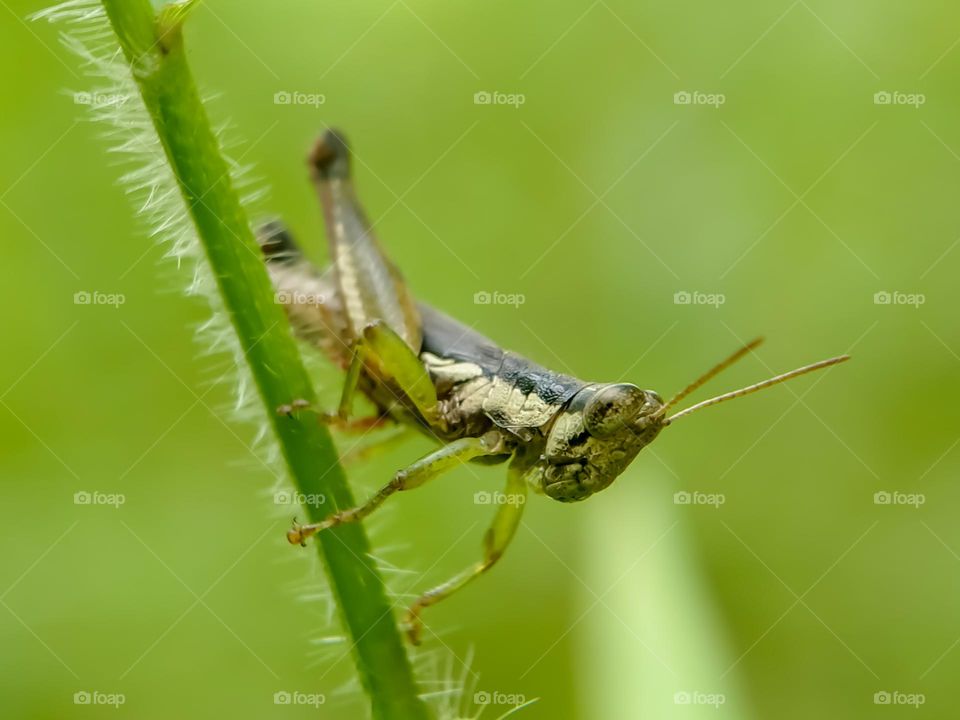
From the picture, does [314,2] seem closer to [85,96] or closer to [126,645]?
[85,96]

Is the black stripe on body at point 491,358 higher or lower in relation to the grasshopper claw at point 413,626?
higher

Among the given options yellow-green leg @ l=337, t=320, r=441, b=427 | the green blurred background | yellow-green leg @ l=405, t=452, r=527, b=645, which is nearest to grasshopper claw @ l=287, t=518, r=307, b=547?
yellow-green leg @ l=405, t=452, r=527, b=645

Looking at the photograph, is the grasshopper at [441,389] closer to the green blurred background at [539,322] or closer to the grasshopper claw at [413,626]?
the grasshopper claw at [413,626]

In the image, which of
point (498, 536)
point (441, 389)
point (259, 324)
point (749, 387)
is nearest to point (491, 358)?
point (441, 389)

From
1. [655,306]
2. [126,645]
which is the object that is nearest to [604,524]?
[655,306]

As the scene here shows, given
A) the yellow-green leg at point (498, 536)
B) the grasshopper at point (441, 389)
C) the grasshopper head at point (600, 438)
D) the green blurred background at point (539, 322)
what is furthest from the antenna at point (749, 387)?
the green blurred background at point (539, 322)

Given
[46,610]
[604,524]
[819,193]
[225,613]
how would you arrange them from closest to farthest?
[604,524] < [46,610] < [225,613] < [819,193]

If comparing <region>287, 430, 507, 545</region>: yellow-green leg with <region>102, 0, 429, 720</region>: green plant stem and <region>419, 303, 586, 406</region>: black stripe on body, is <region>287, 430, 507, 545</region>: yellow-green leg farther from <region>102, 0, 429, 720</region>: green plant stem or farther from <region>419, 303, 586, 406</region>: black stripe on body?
<region>419, 303, 586, 406</region>: black stripe on body
